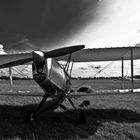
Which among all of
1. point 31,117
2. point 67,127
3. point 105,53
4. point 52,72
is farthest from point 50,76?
point 105,53

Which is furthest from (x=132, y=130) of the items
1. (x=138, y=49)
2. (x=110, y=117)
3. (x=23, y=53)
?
(x=23, y=53)

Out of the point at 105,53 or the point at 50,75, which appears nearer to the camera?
the point at 50,75

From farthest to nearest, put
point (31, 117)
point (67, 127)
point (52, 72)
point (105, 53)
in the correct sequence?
point (105, 53) < point (31, 117) < point (52, 72) < point (67, 127)

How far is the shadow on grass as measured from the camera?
4.92 m

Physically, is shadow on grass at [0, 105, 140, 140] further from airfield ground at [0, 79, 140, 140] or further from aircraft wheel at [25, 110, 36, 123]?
aircraft wheel at [25, 110, 36, 123]

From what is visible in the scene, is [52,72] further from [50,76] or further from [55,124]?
[55,124]

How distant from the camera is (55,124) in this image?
19.0ft

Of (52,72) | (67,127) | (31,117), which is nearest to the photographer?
(67,127)

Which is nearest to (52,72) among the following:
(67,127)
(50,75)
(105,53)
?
(50,75)

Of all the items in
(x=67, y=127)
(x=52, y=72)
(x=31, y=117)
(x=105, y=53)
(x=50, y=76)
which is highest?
(x=105, y=53)

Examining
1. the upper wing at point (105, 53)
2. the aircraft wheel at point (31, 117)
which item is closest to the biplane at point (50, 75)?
the aircraft wheel at point (31, 117)

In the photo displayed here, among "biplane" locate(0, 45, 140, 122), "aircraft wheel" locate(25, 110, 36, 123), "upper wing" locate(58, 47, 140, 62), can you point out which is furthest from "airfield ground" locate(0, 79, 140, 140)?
"upper wing" locate(58, 47, 140, 62)

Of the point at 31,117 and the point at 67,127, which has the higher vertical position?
the point at 31,117

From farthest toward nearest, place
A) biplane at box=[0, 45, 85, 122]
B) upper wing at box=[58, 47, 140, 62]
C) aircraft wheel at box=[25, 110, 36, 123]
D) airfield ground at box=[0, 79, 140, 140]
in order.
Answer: upper wing at box=[58, 47, 140, 62], aircraft wheel at box=[25, 110, 36, 123], biplane at box=[0, 45, 85, 122], airfield ground at box=[0, 79, 140, 140]
